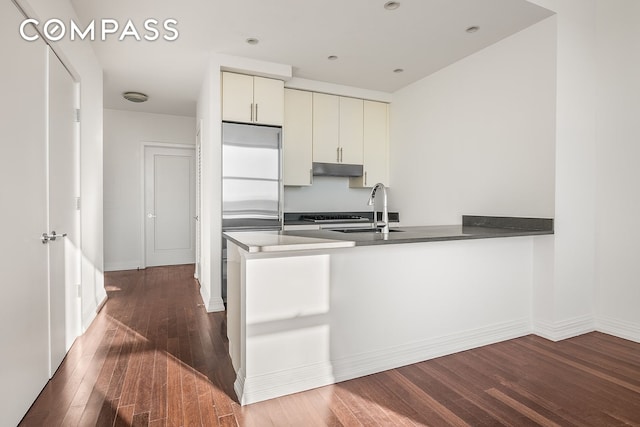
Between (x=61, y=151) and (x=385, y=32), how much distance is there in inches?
111

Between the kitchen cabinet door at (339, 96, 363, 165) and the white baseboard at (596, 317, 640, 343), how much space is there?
3.12 meters

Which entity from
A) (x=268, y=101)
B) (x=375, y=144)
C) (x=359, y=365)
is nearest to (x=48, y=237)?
(x=359, y=365)

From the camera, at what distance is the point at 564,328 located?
2.90 m

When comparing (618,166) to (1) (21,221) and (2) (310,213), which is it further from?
(1) (21,221)

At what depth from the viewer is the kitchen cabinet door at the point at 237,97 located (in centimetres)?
372

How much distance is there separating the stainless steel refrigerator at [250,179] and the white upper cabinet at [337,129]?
0.76 meters

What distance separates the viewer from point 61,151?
253 centimetres

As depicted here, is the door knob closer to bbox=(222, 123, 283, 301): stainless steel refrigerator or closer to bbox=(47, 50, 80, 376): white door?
bbox=(47, 50, 80, 376): white door

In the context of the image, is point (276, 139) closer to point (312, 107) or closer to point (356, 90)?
point (312, 107)

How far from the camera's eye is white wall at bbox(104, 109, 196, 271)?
18.6 feet

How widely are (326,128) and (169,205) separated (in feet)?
10.8

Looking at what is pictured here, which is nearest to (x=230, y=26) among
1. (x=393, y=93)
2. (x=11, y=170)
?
(x=11, y=170)

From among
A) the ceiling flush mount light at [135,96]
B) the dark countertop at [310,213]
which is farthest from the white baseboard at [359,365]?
the ceiling flush mount light at [135,96]

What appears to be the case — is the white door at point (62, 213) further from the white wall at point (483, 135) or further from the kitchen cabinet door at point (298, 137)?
the white wall at point (483, 135)
